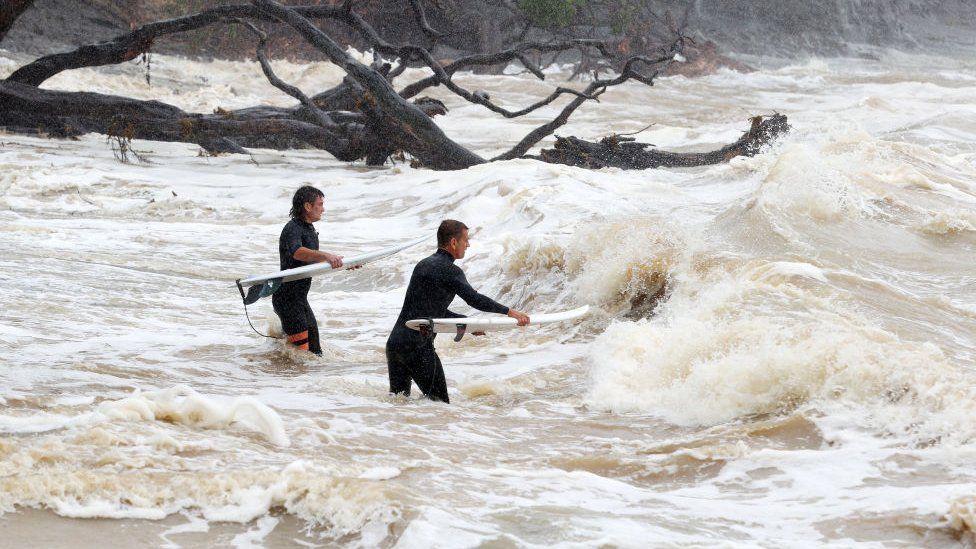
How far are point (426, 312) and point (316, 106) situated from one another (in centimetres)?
1169

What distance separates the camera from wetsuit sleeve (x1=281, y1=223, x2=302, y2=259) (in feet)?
23.4

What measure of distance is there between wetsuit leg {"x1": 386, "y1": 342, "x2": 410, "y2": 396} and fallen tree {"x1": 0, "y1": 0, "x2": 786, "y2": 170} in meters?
9.95

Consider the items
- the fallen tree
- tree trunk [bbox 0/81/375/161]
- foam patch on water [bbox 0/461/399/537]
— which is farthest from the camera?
tree trunk [bbox 0/81/375/161]

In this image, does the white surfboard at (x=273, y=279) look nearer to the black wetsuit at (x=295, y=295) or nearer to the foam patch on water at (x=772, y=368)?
the black wetsuit at (x=295, y=295)

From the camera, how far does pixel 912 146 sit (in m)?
16.1

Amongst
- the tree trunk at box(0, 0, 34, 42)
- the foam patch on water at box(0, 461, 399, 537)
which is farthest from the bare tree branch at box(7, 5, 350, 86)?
the foam patch on water at box(0, 461, 399, 537)

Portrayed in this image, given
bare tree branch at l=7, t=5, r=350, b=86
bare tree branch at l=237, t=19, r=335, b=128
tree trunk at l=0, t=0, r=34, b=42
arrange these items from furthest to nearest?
bare tree branch at l=237, t=19, r=335, b=128
bare tree branch at l=7, t=5, r=350, b=86
tree trunk at l=0, t=0, r=34, b=42

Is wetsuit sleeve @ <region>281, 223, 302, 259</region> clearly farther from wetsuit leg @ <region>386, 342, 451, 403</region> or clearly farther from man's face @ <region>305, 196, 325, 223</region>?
wetsuit leg @ <region>386, 342, 451, 403</region>

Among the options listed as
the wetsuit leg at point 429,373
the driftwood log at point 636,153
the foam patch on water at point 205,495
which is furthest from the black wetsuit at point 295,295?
the driftwood log at point 636,153

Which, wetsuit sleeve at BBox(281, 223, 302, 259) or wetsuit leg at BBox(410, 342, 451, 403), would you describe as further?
wetsuit sleeve at BBox(281, 223, 302, 259)

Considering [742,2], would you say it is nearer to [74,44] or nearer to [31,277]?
[74,44]

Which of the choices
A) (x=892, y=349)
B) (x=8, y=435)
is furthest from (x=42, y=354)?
(x=892, y=349)

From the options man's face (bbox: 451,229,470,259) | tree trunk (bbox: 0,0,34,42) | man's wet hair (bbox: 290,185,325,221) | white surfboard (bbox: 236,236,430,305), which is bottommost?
white surfboard (bbox: 236,236,430,305)

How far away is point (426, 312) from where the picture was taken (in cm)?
619
